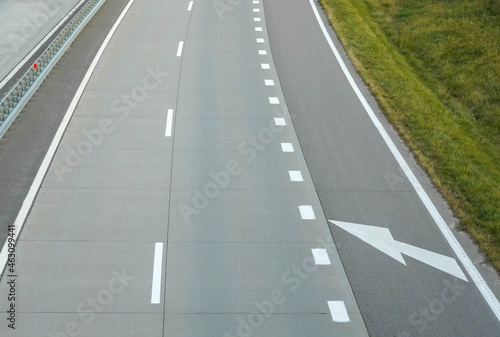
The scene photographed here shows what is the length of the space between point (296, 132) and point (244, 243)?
5036mm

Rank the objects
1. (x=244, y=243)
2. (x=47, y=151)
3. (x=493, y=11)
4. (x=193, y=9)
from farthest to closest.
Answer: (x=193, y=9), (x=493, y=11), (x=47, y=151), (x=244, y=243)

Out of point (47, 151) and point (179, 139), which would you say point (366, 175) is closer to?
point (179, 139)

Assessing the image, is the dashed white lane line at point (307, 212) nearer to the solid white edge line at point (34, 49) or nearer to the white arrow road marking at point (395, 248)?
the white arrow road marking at point (395, 248)

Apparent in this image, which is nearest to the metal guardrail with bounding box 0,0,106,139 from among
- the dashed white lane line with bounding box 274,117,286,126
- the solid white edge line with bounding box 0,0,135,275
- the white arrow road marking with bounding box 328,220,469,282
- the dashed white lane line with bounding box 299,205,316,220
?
the solid white edge line with bounding box 0,0,135,275

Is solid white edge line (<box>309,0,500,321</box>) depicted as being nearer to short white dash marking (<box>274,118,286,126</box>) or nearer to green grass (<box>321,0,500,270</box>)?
green grass (<box>321,0,500,270</box>)

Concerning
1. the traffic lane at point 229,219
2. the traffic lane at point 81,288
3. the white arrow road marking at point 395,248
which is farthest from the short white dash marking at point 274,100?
the traffic lane at point 81,288

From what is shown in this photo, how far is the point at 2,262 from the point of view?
10.6m

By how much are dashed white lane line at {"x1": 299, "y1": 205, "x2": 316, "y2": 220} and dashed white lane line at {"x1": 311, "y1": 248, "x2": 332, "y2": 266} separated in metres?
1.04

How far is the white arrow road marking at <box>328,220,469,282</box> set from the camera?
36.4 ft

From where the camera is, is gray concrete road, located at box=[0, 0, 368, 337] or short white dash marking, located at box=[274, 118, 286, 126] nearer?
gray concrete road, located at box=[0, 0, 368, 337]

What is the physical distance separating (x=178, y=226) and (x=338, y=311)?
347 cm

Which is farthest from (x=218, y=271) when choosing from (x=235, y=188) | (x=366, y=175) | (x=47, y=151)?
(x=47, y=151)

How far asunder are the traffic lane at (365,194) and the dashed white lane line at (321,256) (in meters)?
0.28

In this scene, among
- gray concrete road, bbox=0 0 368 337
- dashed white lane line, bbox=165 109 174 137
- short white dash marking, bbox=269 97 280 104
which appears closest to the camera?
gray concrete road, bbox=0 0 368 337
